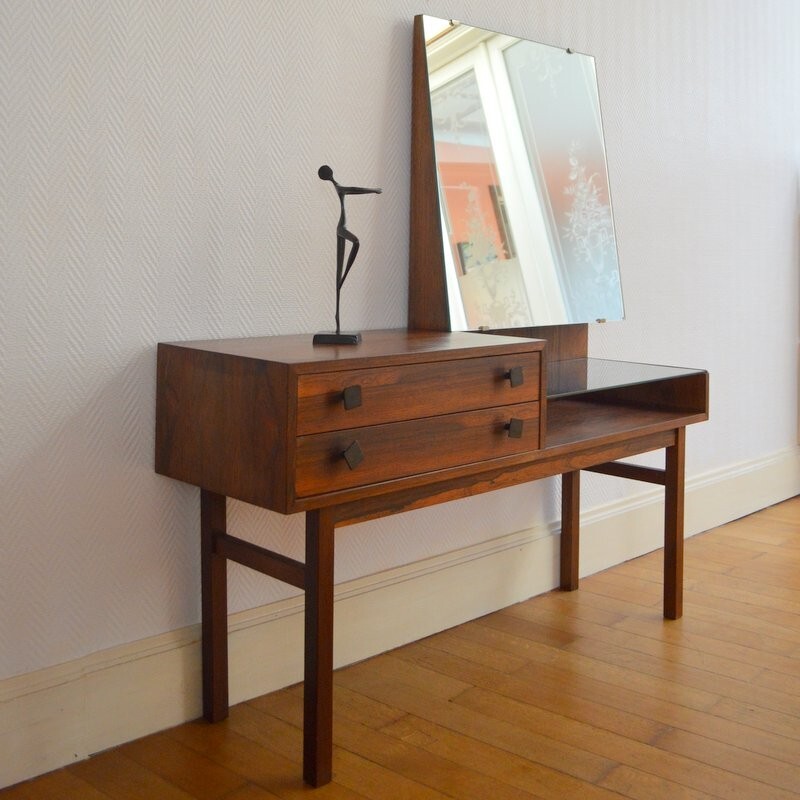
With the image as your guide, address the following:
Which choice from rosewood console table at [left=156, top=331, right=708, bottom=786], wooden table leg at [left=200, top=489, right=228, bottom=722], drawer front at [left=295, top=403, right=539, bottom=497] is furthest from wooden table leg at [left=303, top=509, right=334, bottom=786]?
wooden table leg at [left=200, top=489, right=228, bottom=722]

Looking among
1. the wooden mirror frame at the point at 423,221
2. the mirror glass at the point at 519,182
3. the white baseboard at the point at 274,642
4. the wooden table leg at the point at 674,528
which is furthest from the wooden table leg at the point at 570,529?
the wooden mirror frame at the point at 423,221

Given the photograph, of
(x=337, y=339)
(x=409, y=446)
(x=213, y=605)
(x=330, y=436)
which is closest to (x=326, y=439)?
(x=330, y=436)

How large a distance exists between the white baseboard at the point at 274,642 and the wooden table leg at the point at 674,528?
0.37 meters

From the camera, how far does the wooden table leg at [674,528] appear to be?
279 centimetres

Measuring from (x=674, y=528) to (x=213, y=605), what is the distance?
4.47ft

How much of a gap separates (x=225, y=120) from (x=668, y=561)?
1669 millimetres

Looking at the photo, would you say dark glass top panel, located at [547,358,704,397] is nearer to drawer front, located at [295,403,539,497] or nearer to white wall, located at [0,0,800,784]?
drawer front, located at [295,403,539,497]

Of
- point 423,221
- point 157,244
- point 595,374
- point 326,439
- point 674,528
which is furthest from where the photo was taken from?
point 674,528

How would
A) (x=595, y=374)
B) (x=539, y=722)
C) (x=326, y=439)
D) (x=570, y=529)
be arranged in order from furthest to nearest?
(x=570, y=529) → (x=595, y=374) → (x=539, y=722) → (x=326, y=439)

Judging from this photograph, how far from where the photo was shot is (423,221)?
98.0 inches

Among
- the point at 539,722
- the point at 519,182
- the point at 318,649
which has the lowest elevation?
the point at 539,722

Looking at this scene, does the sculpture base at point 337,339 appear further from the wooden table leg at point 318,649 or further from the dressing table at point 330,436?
the wooden table leg at point 318,649

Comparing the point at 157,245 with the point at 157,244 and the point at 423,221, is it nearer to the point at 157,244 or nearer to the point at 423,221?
the point at 157,244

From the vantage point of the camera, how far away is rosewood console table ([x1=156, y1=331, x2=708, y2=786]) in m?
1.77
